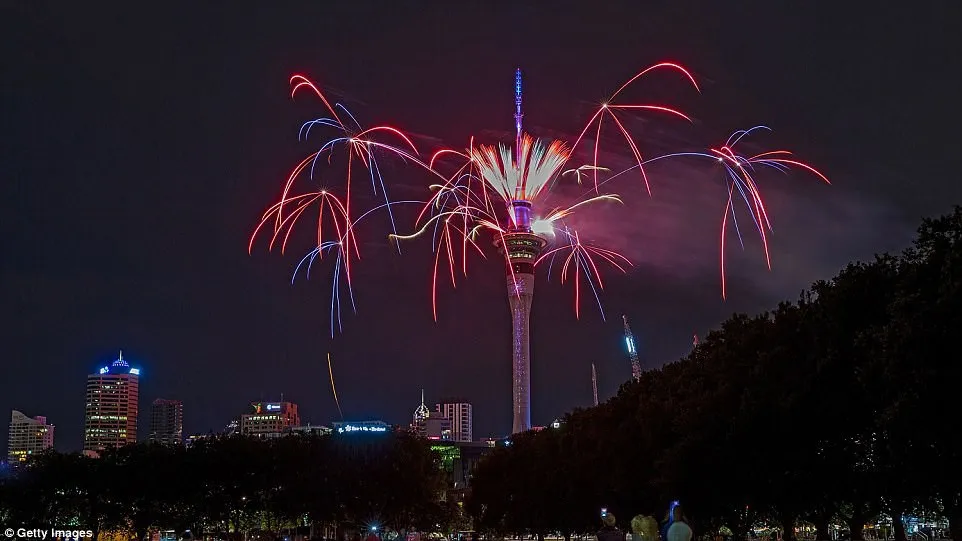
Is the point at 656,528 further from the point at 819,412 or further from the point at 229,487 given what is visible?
the point at 229,487

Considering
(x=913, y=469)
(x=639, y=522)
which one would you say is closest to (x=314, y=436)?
(x=913, y=469)

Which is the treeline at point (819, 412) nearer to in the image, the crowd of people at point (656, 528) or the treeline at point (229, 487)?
the crowd of people at point (656, 528)

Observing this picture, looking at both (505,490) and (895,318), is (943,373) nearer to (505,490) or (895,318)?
(895,318)

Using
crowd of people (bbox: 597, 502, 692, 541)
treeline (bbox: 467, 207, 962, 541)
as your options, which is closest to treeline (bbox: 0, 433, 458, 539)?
treeline (bbox: 467, 207, 962, 541)

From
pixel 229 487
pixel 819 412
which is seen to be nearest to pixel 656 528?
pixel 819 412

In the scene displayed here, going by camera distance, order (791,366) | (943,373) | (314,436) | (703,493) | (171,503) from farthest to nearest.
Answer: (314,436) < (171,503) < (703,493) < (791,366) < (943,373)

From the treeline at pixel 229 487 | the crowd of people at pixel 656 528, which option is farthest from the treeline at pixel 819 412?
the treeline at pixel 229 487
